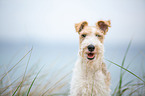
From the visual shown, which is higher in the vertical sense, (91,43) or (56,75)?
(91,43)

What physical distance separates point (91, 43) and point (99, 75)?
909mm

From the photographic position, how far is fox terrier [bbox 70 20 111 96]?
292 cm

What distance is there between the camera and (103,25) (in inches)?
140

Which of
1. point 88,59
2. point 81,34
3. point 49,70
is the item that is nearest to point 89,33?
point 81,34

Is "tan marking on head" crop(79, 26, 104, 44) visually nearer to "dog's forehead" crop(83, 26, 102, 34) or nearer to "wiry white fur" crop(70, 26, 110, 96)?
"dog's forehead" crop(83, 26, 102, 34)

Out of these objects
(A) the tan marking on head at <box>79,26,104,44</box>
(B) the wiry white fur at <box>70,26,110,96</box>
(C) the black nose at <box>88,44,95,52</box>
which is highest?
(A) the tan marking on head at <box>79,26,104,44</box>

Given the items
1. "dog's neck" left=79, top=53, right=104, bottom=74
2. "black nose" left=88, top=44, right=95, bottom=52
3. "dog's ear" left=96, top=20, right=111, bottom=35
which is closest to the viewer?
"black nose" left=88, top=44, right=95, bottom=52

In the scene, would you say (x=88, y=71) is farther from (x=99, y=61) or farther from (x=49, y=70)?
(x=49, y=70)

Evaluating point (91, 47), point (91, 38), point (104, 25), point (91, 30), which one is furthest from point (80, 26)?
point (91, 47)

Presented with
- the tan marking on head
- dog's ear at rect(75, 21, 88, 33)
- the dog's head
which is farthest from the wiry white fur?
dog's ear at rect(75, 21, 88, 33)

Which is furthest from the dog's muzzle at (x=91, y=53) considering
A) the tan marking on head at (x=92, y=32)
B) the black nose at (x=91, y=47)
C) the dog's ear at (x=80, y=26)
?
the dog's ear at (x=80, y=26)

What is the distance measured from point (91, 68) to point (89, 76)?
210 millimetres

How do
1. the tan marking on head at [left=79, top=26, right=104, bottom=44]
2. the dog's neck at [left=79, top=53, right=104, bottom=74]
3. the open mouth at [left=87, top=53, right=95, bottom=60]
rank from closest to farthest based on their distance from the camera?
the open mouth at [left=87, top=53, right=95, bottom=60]
the dog's neck at [left=79, top=53, right=104, bottom=74]
the tan marking on head at [left=79, top=26, right=104, bottom=44]

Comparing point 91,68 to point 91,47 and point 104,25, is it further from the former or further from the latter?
point 104,25
